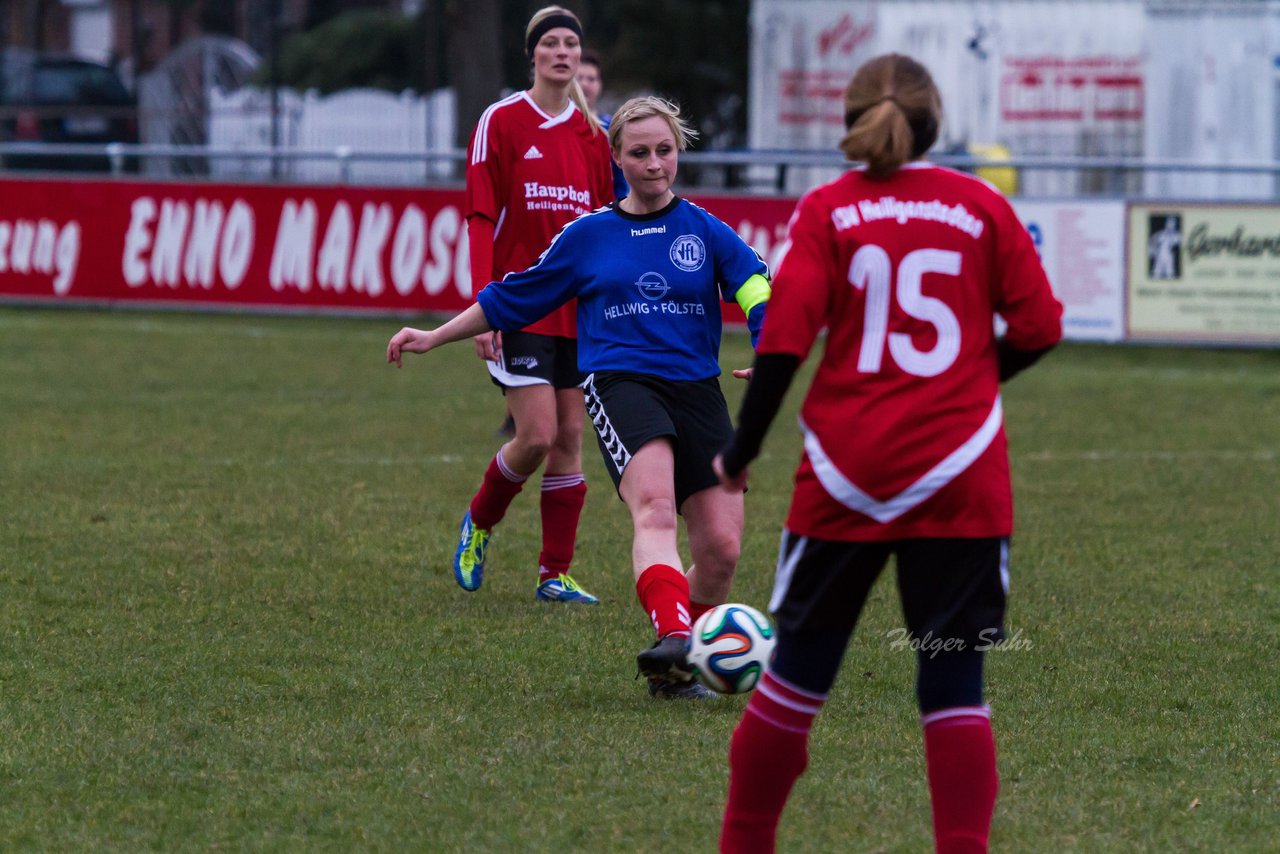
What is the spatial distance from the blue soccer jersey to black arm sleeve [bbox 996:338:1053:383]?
1.59 metres

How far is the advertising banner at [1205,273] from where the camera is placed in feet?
48.4

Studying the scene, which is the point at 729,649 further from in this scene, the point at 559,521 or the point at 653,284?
the point at 559,521

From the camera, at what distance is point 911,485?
372 centimetres

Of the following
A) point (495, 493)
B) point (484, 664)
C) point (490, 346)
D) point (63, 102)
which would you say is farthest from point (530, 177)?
point (63, 102)

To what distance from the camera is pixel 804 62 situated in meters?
24.1

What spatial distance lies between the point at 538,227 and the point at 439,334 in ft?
6.51

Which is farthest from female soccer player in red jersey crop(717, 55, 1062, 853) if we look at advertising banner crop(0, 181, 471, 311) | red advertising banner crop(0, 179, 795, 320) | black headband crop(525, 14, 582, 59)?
advertising banner crop(0, 181, 471, 311)

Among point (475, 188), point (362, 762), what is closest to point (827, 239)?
point (362, 762)

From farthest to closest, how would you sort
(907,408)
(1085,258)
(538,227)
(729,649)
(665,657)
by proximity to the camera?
(1085,258) → (538,227) → (665,657) → (729,649) → (907,408)

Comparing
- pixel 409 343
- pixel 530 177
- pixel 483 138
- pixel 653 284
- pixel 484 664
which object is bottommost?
pixel 484 664

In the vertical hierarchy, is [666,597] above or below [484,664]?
above

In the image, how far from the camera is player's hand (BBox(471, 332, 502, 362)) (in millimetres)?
6738

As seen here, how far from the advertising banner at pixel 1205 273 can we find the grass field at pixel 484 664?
133 inches

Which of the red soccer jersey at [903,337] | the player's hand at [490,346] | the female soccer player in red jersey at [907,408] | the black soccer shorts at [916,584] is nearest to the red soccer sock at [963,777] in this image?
the female soccer player in red jersey at [907,408]
